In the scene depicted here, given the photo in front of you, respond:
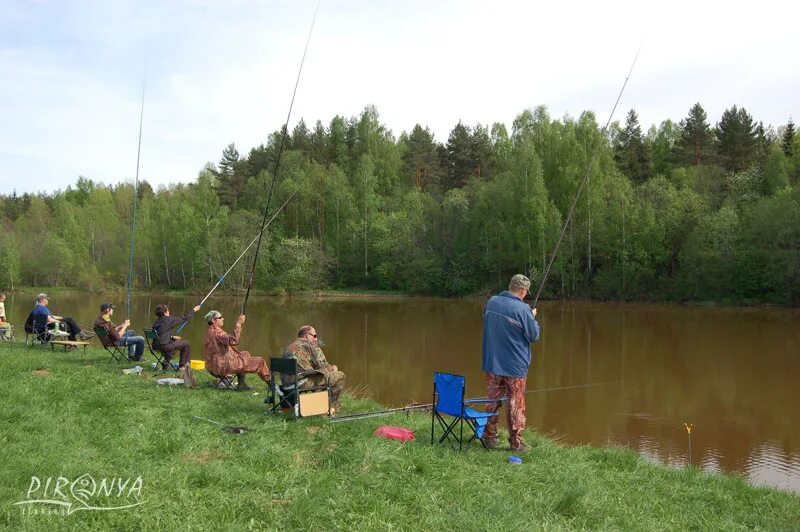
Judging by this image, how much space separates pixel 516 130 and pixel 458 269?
39.1 feet

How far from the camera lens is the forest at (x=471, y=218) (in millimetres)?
38469

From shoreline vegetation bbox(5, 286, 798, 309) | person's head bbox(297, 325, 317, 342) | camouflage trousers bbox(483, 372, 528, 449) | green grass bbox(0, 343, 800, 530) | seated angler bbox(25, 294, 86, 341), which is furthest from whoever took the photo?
shoreline vegetation bbox(5, 286, 798, 309)

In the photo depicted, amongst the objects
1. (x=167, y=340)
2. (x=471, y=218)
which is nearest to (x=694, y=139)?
(x=471, y=218)

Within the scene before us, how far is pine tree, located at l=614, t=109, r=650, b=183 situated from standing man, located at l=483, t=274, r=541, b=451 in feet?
152

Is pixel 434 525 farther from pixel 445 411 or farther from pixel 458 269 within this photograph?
pixel 458 269

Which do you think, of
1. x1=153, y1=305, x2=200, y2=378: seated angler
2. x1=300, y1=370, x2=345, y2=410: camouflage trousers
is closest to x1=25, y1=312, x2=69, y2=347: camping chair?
x1=153, y1=305, x2=200, y2=378: seated angler

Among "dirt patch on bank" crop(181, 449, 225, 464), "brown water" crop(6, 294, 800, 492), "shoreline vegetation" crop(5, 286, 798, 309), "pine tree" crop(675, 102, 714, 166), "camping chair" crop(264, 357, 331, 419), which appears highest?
"pine tree" crop(675, 102, 714, 166)

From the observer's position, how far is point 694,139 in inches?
1893

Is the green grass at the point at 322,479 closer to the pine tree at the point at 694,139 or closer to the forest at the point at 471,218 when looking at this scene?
the forest at the point at 471,218

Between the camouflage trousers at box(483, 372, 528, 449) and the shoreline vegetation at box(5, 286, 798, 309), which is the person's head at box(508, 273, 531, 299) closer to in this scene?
the camouflage trousers at box(483, 372, 528, 449)

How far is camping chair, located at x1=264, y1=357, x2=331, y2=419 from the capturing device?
6605mm

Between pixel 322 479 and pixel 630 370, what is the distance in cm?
A: 1286

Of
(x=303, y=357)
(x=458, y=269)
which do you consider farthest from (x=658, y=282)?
(x=303, y=357)

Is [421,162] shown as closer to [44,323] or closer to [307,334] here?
[44,323]
